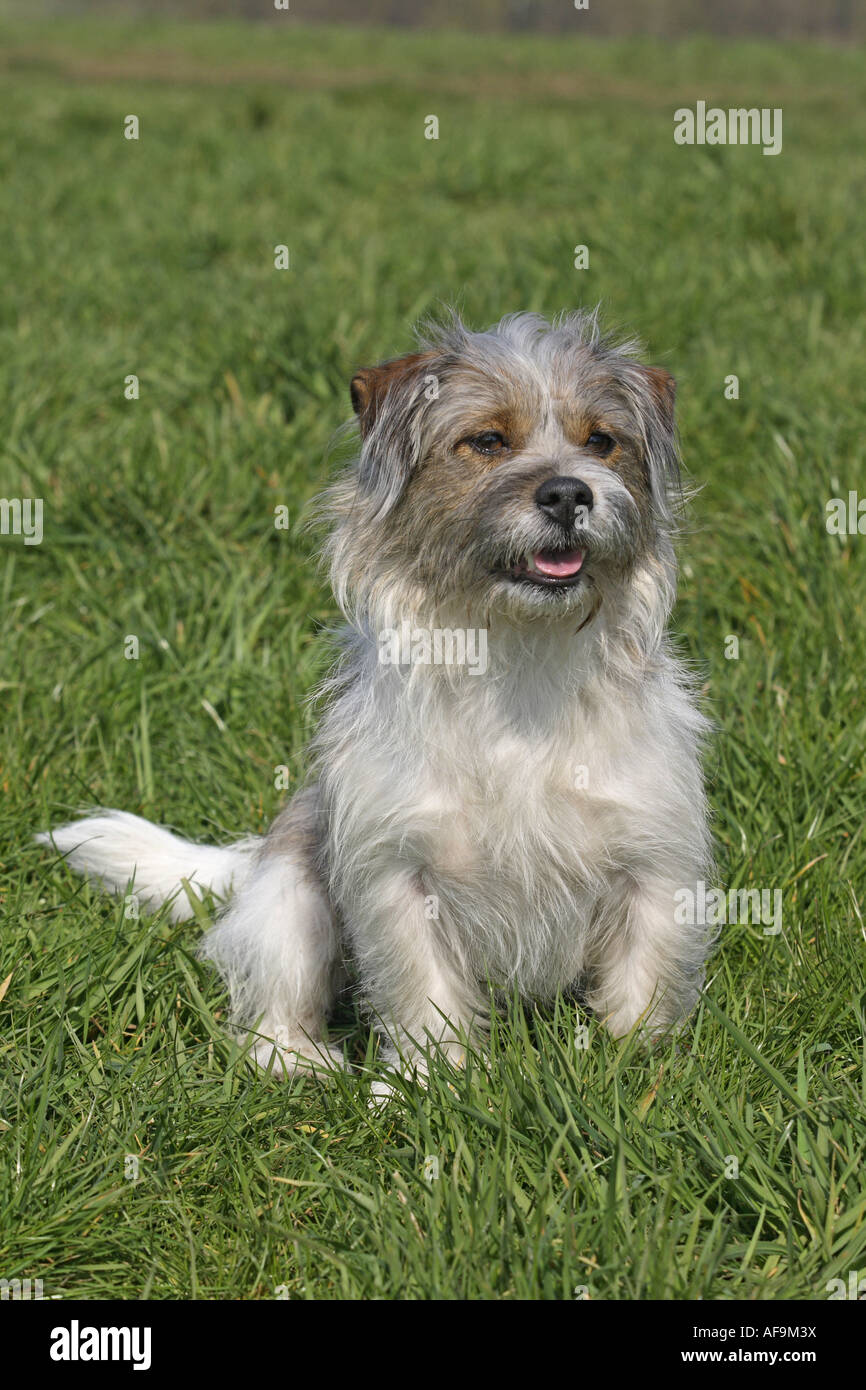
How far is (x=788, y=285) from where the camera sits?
7.64 metres

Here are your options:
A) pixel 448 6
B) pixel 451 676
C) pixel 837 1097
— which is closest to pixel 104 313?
pixel 451 676

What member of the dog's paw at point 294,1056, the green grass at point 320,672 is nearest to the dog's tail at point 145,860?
the green grass at point 320,672

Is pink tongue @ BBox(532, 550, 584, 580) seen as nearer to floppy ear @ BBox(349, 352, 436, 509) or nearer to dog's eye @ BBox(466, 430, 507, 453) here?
dog's eye @ BBox(466, 430, 507, 453)

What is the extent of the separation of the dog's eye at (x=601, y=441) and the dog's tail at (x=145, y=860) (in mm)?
1546

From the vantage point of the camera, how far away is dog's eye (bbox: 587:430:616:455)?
320 centimetres

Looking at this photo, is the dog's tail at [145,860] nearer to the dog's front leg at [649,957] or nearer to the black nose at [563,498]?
the dog's front leg at [649,957]

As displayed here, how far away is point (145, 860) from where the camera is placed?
3.89 m

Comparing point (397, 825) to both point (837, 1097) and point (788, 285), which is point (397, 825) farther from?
point (788, 285)

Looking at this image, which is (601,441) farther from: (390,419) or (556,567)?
(390,419)

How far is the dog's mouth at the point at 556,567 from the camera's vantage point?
3.07 meters

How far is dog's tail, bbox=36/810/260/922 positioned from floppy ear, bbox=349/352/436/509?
49.4 inches

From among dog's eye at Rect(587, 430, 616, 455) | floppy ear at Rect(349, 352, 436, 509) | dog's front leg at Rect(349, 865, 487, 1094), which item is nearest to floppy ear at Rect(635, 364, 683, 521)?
dog's eye at Rect(587, 430, 616, 455)

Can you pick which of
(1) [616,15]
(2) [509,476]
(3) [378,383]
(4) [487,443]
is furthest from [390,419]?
(1) [616,15]

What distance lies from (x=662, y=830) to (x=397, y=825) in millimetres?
616
